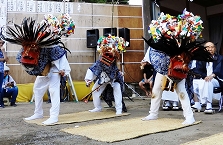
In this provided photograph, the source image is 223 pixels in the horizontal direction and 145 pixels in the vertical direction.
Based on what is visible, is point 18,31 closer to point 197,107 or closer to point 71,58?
point 197,107

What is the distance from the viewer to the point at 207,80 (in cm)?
600

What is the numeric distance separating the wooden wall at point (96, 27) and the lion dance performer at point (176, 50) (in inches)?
214

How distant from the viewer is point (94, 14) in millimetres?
10547

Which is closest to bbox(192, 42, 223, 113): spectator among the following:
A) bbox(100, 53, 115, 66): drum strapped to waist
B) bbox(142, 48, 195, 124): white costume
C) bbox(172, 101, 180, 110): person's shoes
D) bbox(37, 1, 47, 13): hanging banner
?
bbox(172, 101, 180, 110): person's shoes

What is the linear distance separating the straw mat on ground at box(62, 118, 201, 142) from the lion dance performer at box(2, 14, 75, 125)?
0.83m

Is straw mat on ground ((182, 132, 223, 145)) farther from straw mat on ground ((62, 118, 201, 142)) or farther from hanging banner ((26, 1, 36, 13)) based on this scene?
hanging banner ((26, 1, 36, 13))

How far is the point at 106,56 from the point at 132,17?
5226 mm

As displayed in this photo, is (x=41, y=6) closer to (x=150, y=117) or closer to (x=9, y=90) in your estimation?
(x=9, y=90)

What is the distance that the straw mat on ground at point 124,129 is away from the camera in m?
3.95

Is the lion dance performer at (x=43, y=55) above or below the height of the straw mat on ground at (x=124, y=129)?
above

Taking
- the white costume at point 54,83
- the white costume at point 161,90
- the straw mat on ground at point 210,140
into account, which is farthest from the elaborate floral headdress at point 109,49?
the straw mat on ground at point 210,140

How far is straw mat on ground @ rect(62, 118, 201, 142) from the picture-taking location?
3.95 meters

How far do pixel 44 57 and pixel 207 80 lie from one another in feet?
9.83

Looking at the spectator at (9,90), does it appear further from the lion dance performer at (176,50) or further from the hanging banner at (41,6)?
the lion dance performer at (176,50)
